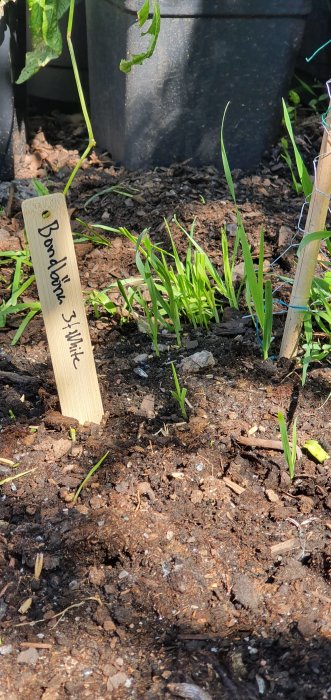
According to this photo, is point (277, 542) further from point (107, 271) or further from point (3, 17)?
point (3, 17)

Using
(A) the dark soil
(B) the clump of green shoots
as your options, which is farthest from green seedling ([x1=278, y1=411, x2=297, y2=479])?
(B) the clump of green shoots

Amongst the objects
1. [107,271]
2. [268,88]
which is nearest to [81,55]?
[268,88]

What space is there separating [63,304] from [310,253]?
0.59 metres

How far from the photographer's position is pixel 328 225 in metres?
2.58

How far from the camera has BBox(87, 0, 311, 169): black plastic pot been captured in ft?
8.73

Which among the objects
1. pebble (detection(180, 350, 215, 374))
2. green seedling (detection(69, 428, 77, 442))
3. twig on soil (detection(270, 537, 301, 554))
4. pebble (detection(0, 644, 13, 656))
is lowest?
twig on soil (detection(270, 537, 301, 554))

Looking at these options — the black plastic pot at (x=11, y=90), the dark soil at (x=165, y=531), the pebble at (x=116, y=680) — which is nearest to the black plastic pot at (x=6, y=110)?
the black plastic pot at (x=11, y=90)

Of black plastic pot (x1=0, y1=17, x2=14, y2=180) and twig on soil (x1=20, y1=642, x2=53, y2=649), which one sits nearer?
twig on soil (x1=20, y1=642, x2=53, y2=649)

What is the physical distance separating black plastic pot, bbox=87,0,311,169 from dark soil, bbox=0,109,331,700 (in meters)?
0.97

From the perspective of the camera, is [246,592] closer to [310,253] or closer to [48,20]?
[310,253]

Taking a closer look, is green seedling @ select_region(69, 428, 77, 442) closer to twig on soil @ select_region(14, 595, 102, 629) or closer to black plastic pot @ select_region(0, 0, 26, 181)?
twig on soil @ select_region(14, 595, 102, 629)

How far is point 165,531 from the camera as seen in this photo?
1.56 m

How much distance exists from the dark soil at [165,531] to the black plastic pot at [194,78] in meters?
0.97

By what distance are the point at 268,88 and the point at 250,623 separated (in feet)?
6.84
